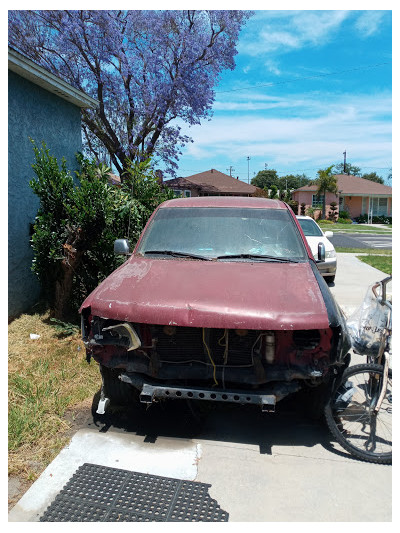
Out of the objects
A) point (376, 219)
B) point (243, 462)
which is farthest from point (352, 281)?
point (376, 219)

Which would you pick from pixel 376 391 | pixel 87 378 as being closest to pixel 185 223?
pixel 87 378

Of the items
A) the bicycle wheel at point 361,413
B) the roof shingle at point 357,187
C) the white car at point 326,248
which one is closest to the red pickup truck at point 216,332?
the bicycle wheel at point 361,413

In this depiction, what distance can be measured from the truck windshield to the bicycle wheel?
1.23 m

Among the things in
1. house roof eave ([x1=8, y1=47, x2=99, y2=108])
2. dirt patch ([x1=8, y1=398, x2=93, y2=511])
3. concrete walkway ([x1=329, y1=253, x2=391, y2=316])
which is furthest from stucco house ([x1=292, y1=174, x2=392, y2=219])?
dirt patch ([x1=8, y1=398, x2=93, y2=511])

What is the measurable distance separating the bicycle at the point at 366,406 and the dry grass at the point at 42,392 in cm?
221

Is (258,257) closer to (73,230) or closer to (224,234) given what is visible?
(224,234)

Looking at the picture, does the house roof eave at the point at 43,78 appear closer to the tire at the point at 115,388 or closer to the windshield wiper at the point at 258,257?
the windshield wiper at the point at 258,257

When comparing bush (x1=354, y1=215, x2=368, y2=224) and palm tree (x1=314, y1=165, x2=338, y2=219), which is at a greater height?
palm tree (x1=314, y1=165, x2=338, y2=219)

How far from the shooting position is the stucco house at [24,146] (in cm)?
641

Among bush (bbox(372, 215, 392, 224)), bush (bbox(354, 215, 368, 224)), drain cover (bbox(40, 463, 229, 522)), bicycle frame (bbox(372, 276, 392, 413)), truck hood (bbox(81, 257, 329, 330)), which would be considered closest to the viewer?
drain cover (bbox(40, 463, 229, 522))

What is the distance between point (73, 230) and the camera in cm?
591

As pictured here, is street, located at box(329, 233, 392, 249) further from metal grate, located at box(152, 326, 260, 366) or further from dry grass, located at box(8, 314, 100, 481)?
metal grate, located at box(152, 326, 260, 366)

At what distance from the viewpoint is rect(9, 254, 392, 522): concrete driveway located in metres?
2.63

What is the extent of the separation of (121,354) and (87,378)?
133 cm
